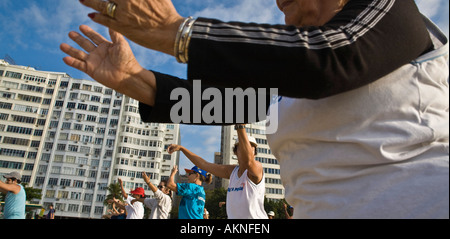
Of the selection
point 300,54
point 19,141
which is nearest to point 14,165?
point 19,141

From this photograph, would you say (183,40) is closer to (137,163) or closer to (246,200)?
(246,200)

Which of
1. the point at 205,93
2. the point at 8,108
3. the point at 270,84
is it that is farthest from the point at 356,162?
the point at 8,108

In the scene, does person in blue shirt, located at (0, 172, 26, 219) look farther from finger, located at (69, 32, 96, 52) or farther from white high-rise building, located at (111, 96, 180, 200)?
white high-rise building, located at (111, 96, 180, 200)

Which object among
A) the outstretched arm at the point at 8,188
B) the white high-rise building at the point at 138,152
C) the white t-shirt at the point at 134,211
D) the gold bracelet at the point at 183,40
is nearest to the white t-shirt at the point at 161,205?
the white t-shirt at the point at 134,211

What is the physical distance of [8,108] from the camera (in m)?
73.8

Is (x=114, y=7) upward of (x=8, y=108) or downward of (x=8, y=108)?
downward

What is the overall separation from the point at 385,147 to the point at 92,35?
167 cm

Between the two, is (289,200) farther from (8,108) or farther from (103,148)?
(8,108)

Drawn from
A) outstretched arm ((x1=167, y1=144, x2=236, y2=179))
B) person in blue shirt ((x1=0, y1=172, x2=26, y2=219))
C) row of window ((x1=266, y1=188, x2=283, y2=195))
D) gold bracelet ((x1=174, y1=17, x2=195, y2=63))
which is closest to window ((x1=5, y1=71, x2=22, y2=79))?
row of window ((x1=266, y1=188, x2=283, y2=195))

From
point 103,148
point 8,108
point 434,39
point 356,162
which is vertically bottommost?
point 356,162

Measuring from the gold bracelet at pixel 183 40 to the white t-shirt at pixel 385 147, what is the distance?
1.95ft

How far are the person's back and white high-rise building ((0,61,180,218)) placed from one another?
231 ft
